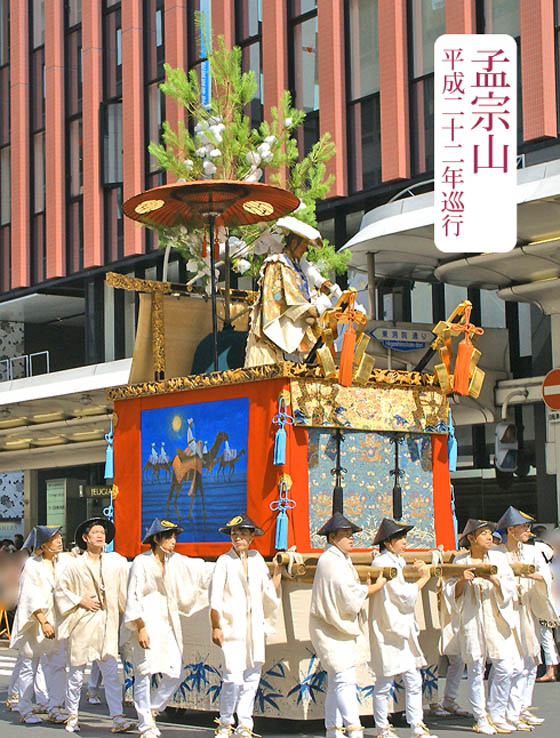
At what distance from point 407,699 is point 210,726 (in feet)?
7.22

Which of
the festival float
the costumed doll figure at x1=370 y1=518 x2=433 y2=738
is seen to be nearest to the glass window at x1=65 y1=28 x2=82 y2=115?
the festival float

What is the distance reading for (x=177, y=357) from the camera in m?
12.8

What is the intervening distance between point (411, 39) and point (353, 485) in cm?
1551

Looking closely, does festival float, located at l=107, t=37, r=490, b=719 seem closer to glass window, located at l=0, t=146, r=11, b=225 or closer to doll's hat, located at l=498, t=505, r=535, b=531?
doll's hat, located at l=498, t=505, r=535, b=531

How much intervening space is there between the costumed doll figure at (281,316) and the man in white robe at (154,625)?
206cm

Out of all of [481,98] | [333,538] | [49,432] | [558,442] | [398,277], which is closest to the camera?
[333,538]

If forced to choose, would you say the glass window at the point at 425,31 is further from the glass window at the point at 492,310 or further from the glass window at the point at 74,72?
the glass window at the point at 74,72

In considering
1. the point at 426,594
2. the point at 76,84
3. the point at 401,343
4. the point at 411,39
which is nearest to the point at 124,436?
the point at 426,594

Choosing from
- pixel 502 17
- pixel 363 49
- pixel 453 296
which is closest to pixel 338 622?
pixel 453 296

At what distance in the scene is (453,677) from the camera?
37.5 feet

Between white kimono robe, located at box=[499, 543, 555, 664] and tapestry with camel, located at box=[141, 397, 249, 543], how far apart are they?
2.38 m

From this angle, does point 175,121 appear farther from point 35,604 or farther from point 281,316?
point 35,604

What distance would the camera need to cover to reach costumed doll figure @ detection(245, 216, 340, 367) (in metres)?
11.6

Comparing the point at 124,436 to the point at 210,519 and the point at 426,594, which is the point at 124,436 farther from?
the point at 426,594
